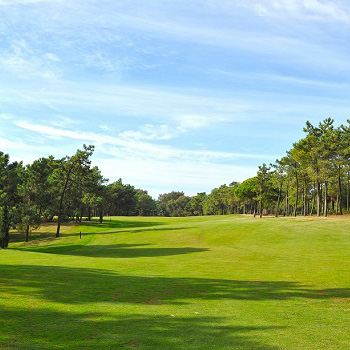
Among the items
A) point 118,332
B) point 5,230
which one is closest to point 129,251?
point 5,230

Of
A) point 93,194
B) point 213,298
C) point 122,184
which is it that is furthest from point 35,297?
point 122,184

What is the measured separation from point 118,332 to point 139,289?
7816 mm

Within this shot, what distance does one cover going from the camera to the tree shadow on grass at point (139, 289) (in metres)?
17.4

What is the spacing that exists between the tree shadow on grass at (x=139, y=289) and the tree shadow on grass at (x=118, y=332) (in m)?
2.87

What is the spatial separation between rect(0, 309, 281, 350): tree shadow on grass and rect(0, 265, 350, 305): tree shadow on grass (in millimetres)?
2874

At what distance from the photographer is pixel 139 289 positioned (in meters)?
19.5

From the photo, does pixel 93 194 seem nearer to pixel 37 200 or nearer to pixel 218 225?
pixel 37 200

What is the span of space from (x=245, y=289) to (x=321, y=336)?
8.83 m

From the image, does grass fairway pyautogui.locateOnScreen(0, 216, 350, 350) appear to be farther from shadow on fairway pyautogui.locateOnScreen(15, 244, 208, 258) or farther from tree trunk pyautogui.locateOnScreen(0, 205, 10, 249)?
tree trunk pyautogui.locateOnScreen(0, 205, 10, 249)

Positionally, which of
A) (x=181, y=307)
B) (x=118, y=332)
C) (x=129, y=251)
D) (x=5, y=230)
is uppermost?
(x=118, y=332)

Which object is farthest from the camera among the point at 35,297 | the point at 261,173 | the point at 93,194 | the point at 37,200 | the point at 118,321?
the point at 93,194

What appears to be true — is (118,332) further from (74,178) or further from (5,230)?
(74,178)

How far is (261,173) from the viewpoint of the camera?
10488 centimetres

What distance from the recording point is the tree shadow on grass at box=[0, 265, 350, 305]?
57.0 feet
